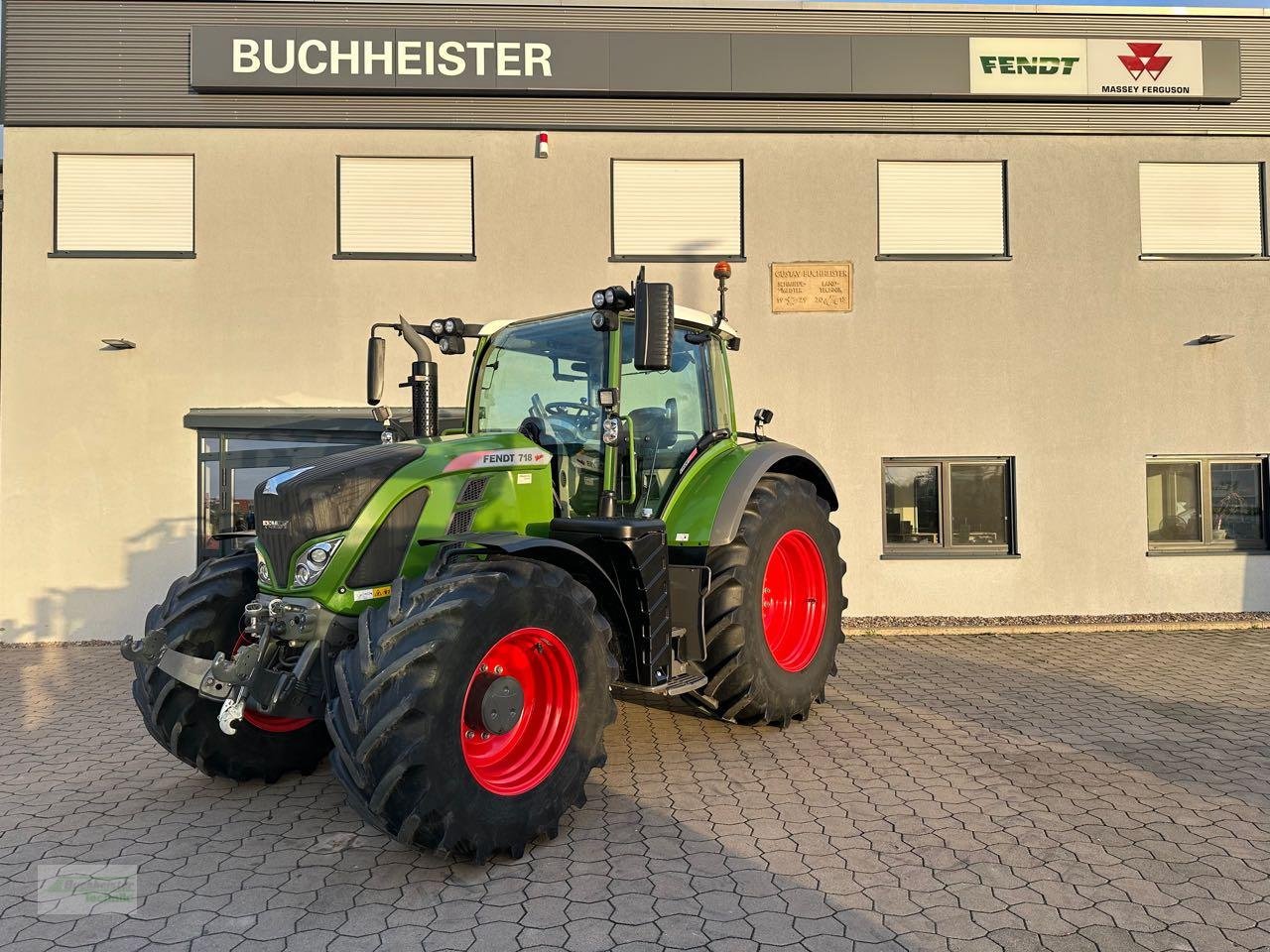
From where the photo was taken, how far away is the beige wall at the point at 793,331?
27.0 ft

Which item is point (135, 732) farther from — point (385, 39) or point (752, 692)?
point (385, 39)

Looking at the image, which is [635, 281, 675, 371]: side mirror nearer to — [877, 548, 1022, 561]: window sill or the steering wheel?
the steering wheel

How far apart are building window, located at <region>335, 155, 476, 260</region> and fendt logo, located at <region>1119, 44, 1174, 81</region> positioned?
22.1 ft

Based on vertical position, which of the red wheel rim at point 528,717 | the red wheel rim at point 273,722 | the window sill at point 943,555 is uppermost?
the window sill at point 943,555

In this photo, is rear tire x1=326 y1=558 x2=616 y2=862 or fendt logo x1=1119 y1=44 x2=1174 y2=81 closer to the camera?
rear tire x1=326 y1=558 x2=616 y2=862

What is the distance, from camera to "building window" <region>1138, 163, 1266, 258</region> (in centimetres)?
897

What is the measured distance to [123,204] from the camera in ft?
27.6

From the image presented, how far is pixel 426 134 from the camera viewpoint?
8.55m

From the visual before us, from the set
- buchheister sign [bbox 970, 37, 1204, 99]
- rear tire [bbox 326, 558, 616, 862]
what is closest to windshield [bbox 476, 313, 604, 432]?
rear tire [bbox 326, 558, 616, 862]

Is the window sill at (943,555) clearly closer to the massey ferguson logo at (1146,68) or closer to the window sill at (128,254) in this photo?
the massey ferguson logo at (1146,68)

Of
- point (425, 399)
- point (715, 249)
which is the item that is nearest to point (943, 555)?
point (715, 249)

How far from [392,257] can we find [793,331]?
4.01 metres

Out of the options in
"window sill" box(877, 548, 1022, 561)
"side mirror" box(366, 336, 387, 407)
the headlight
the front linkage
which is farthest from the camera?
"window sill" box(877, 548, 1022, 561)

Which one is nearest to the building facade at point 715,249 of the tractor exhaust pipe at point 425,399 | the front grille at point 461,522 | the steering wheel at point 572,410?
the tractor exhaust pipe at point 425,399
